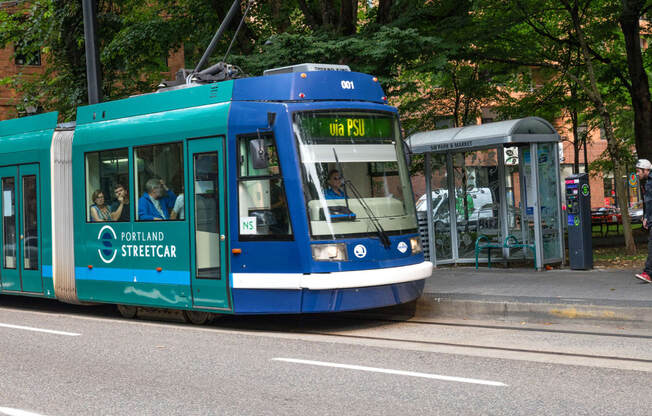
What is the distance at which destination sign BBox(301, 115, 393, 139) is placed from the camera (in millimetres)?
9875

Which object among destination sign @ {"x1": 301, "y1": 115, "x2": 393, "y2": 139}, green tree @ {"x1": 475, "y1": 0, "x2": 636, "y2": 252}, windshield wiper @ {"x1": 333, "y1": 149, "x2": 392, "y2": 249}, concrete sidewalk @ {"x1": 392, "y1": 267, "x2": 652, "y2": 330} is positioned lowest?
concrete sidewalk @ {"x1": 392, "y1": 267, "x2": 652, "y2": 330}

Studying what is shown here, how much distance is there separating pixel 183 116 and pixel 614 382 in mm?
6388

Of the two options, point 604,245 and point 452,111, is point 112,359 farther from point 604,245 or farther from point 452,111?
point 452,111

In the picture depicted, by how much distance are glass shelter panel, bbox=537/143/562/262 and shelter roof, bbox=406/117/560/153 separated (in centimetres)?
32

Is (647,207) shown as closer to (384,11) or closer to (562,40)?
(384,11)

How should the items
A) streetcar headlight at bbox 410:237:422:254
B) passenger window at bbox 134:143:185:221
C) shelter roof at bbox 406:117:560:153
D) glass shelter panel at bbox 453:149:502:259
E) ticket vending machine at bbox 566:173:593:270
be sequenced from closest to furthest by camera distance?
1. streetcar headlight at bbox 410:237:422:254
2. passenger window at bbox 134:143:185:221
3. ticket vending machine at bbox 566:173:593:270
4. shelter roof at bbox 406:117:560:153
5. glass shelter panel at bbox 453:149:502:259

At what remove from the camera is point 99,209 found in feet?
39.5

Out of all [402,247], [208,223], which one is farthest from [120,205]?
[402,247]

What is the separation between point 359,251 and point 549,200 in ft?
22.0

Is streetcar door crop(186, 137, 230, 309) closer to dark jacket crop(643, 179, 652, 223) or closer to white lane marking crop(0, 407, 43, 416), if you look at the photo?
white lane marking crop(0, 407, 43, 416)

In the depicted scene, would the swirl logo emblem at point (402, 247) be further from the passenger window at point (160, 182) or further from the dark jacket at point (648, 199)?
the dark jacket at point (648, 199)

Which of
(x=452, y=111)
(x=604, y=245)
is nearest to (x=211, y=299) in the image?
(x=604, y=245)

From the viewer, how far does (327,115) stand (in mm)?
10000

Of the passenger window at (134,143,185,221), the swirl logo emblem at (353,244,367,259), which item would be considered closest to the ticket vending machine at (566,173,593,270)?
the swirl logo emblem at (353,244,367,259)
